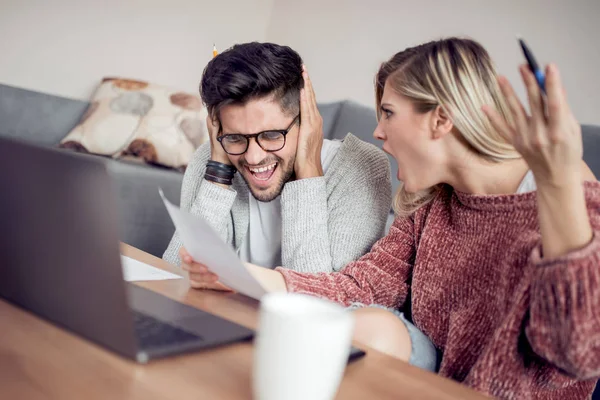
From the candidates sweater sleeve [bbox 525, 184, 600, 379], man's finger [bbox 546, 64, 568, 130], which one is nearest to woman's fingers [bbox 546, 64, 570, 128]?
man's finger [bbox 546, 64, 568, 130]

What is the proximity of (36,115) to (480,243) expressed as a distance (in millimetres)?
2401

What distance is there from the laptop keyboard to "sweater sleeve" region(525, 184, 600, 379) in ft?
1.41

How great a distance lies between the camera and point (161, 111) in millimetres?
2865

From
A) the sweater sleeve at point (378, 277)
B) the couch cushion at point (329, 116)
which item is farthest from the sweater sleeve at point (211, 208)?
the couch cushion at point (329, 116)

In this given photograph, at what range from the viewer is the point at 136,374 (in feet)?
1.84

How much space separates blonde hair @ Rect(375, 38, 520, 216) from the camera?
42.2 inches

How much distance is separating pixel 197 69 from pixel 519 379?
305cm

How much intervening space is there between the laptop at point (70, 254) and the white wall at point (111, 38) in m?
2.62

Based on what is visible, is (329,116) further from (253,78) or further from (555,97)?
(555,97)

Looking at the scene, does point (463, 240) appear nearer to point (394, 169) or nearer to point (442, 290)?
point (442, 290)

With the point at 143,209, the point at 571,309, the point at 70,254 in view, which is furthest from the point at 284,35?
the point at 70,254

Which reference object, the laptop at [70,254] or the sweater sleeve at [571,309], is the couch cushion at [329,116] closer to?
the sweater sleeve at [571,309]

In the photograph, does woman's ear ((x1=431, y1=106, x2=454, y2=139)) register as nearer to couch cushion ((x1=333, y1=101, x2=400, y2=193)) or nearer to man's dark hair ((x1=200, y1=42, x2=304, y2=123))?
man's dark hair ((x1=200, y1=42, x2=304, y2=123))

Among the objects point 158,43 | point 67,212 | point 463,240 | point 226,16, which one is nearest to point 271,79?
point 463,240
